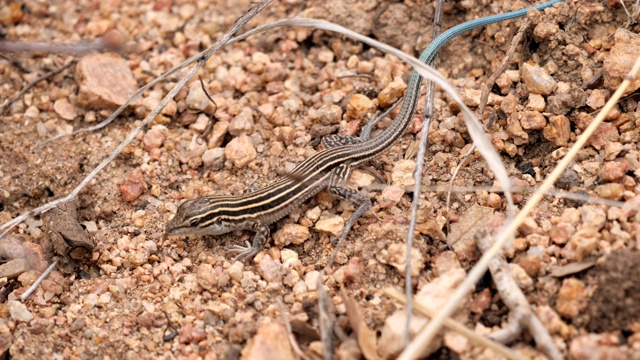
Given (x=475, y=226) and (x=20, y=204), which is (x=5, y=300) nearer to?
(x=20, y=204)

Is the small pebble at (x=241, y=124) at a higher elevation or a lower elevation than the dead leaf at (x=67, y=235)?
higher

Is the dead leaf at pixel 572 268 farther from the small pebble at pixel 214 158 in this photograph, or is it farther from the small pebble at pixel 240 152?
the small pebble at pixel 214 158

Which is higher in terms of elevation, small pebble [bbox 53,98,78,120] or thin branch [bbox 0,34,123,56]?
small pebble [bbox 53,98,78,120]

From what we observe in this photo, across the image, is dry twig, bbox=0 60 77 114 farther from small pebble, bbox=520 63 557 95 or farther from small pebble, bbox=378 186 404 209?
small pebble, bbox=520 63 557 95

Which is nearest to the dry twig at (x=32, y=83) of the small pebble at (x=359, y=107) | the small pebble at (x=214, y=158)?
the small pebble at (x=214, y=158)

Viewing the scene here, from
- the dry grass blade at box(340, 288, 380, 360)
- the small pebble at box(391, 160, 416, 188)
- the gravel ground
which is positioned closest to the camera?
the dry grass blade at box(340, 288, 380, 360)

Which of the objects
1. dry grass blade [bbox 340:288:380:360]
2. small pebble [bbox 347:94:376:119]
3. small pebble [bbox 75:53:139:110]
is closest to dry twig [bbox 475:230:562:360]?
dry grass blade [bbox 340:288:380:360]
